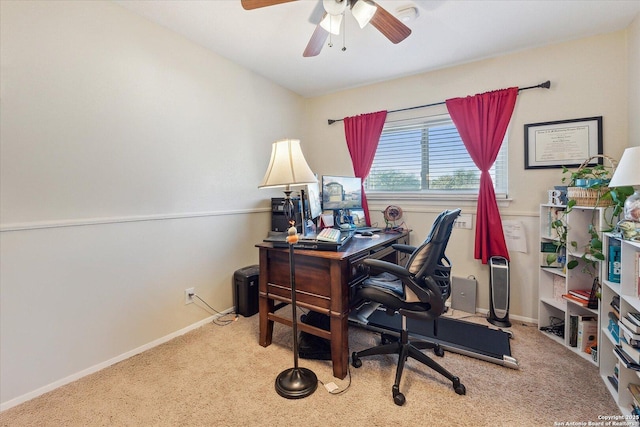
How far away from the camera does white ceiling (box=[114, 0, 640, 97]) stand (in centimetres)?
199

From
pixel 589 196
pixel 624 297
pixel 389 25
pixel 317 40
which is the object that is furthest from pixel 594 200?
pixel 317 40

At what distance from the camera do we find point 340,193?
2.73 m

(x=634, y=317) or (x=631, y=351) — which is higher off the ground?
(x=634, y=317)

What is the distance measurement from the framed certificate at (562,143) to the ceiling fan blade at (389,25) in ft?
5.03

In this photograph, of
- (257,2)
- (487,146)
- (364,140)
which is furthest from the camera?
(364,140)

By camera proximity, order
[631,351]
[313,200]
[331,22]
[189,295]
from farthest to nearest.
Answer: [189,295], [313,200], [331,22], [631,351]

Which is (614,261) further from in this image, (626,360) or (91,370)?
(91,370)

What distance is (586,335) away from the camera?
6.64 feet

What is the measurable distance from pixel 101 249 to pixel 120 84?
3.78 feet

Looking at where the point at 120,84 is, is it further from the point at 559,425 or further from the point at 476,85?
the point at 559,425

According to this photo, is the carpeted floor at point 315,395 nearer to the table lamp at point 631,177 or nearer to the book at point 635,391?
the book at point 635,391

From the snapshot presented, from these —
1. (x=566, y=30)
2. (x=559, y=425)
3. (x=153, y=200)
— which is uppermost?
(x=566, y=30)

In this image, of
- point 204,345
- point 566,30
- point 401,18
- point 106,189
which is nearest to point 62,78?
point 106,189

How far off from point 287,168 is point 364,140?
188cm
